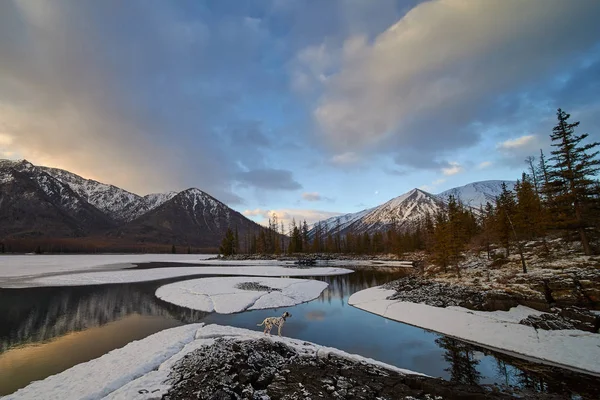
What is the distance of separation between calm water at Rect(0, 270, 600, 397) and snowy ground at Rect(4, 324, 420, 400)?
50.8 inches

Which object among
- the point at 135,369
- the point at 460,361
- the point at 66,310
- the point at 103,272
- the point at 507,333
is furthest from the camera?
the point at 103,272

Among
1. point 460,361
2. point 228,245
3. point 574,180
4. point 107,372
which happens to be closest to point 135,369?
point 107,372

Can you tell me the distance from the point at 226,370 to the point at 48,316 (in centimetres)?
1860

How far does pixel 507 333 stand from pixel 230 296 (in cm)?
2205

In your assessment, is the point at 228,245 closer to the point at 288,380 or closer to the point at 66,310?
the point at 66,310

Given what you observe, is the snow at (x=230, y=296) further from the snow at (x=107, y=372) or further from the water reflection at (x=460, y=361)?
the water reflection at (x=460, y=361)

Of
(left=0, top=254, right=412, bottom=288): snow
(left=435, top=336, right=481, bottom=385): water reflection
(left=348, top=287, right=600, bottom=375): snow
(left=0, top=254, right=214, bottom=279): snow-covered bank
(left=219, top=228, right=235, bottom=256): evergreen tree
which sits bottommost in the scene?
(left=435, top=336, right=481, bottom=385): water reflection

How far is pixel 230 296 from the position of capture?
86.7 ft

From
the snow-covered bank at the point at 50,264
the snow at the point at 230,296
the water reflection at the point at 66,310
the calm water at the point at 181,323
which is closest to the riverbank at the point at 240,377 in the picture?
the calm water at the point at 181,323

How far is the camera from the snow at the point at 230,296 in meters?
23.4

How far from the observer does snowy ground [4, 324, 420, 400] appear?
873 cm

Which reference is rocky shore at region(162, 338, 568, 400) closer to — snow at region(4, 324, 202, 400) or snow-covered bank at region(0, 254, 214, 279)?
snow at region(4, 324, 202, 400)

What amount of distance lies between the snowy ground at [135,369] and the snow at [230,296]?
25.2 feet

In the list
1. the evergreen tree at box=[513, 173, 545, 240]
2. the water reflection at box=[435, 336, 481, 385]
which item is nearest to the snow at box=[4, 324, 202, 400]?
the water reflection at box=[435, 336, 481, 385]
